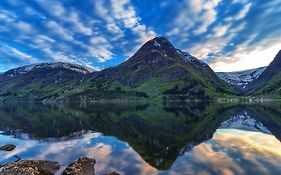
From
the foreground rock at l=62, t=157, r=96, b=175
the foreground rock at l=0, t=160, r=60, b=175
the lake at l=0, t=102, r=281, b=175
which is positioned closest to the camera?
the foreground rock at l=0, t=160, r=60, b=175

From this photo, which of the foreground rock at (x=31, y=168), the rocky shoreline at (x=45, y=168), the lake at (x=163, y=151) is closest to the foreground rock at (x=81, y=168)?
the rocky shoreline at (x=45, y=168)

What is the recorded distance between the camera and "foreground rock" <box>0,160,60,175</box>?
32812mm

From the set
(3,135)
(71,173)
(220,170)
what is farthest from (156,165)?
(3,135)

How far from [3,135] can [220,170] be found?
205ft

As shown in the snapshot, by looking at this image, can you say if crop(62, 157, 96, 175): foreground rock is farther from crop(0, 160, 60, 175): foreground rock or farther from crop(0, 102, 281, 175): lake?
crop(0, 160, 60, 175): foreground rock

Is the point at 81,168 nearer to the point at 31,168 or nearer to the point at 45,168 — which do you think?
the point at 45,168

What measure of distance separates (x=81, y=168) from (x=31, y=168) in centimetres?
606

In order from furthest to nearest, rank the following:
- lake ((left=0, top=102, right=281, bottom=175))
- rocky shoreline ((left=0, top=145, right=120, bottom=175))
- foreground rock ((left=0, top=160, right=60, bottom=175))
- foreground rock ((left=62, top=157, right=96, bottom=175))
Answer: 1. lake ((left=0, top=102, right=281, bottom=175))
2. foreground rock ((left=62, top=157, right=96, bottom=175))
3. rocky shoreline ((left=0, top=145, right=120, bottom=175))
4. foreground rock ((left=0, top=160, right=60, bottom=175))

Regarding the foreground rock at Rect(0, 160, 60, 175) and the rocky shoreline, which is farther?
the rocky shoreline

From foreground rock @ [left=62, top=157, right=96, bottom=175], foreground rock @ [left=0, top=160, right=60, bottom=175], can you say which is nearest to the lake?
foreground rock @ [left=62, top=157, right=96, bottom=175]

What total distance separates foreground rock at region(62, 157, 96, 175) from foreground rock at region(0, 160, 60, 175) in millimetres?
2788

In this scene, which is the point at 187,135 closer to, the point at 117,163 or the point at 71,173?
the point at 117,163

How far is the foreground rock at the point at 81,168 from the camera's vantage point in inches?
1368

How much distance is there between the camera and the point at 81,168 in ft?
120
